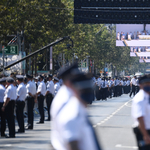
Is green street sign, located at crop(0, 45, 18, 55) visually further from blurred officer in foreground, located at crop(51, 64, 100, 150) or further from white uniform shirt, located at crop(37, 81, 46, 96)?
blurred officer in foreground, located at crop(51, 64, 100, 150)

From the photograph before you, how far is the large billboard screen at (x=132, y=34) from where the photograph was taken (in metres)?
45.9

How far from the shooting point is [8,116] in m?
13.0

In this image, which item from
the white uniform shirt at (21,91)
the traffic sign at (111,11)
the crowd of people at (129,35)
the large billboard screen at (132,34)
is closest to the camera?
the white uniform shirt at (21,91)

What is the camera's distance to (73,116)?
3.54 metres

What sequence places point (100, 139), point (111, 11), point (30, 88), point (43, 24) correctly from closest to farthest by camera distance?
point (100, 139)
point (30, 88)
point (111, 11)
point (43, 24)

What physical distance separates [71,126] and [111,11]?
97.3 ft

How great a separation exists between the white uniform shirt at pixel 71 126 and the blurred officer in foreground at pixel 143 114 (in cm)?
318

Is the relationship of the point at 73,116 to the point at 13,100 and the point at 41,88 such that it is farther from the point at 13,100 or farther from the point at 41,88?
the point at 41,88

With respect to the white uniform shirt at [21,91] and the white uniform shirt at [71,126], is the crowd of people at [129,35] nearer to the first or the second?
the white uniform shirt at [21,91]

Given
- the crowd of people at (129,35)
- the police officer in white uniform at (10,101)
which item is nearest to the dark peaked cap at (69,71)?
the police officer in white uniform at (10,101)

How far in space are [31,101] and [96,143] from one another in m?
11.8

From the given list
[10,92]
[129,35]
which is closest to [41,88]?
[10,92]

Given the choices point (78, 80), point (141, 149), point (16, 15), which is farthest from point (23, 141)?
point (16, 15)

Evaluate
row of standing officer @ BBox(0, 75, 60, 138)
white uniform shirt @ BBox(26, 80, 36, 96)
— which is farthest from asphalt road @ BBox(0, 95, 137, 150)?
white uniform shirt @ BBox(26, 80, 36, 96)
